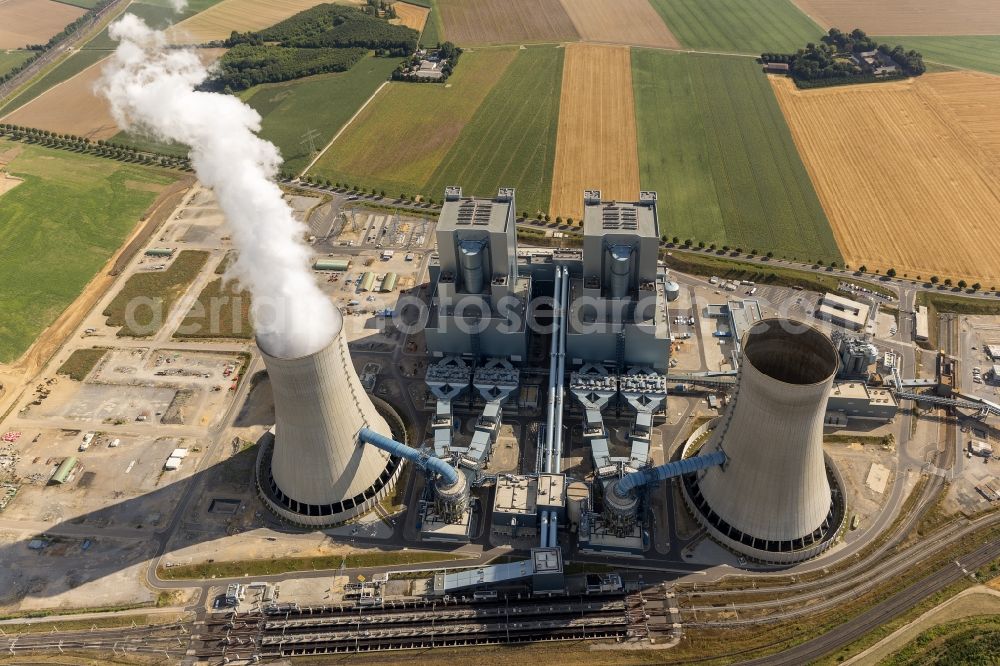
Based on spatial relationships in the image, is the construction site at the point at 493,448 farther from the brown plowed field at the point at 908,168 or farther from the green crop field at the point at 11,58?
the green crop field at the point at 11,58

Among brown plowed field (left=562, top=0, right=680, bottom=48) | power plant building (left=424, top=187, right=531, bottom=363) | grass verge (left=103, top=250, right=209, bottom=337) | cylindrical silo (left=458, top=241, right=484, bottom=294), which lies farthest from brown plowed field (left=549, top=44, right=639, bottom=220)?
grass verge (left=103, top=250, right=209, bottom=337)

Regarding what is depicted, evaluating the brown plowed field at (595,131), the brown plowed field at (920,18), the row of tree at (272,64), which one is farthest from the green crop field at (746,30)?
the row of tree at (272,64)

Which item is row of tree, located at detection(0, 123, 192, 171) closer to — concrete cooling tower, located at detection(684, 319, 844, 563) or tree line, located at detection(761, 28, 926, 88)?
concrete cooling tower, located at detection(684, 319, 844, 563)

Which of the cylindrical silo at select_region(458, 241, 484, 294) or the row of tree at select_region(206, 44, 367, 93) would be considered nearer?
the cylindrical silo at select_region(458, 241, 484, 294)

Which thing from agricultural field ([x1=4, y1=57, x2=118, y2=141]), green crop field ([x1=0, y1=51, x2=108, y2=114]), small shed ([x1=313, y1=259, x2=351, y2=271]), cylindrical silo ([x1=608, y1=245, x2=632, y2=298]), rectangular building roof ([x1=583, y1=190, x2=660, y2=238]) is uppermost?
green crop field ([x1=0, y1=51, x2=108, y2=114])

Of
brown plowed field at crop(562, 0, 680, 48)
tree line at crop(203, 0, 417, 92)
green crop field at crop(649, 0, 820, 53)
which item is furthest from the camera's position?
brown plowed field at crop(562, 0, 680, 48)

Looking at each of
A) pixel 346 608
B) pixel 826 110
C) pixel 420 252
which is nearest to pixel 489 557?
pixel 346 608

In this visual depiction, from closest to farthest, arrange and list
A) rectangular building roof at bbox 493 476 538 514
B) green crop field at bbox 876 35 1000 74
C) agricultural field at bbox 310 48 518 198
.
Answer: rectangular building roof at bbox 493 476 538 514
agricultural field at bbox 310 48 518 198
green crop field at bbox 876 35 1000 74
